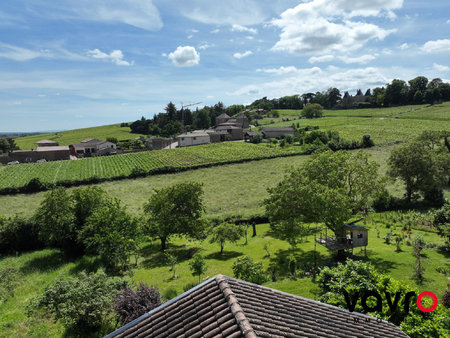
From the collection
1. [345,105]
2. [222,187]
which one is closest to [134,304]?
[222,187]

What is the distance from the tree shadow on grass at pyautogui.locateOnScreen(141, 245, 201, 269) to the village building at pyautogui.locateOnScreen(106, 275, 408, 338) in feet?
58.7

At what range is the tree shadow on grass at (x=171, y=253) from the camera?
25.1 metres

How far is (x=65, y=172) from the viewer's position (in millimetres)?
63594

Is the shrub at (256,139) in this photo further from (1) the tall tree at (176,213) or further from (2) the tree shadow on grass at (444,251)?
(2) the tree shadow on grass at (444,251)

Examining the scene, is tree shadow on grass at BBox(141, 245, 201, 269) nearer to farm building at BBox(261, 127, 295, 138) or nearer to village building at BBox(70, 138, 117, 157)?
village building at BBox(70, 138, 117, 157)

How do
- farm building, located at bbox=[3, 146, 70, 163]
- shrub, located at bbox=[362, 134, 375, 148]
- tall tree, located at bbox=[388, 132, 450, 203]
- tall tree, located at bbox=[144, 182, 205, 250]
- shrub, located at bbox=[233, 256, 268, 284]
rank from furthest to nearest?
1. farm building, located at bbox=[3, 146, 70, 163]
2. shrub, located at bbox=[362, 134, 375, 148]
3. tall tree, located at bbox=[388, 132, 450, 203]
4. tall tree, located at bbox=[144, 182, 205, 250]
5. shrub, located at bbox=[233, 256, 268, 284]

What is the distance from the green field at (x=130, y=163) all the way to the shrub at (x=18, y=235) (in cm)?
3306

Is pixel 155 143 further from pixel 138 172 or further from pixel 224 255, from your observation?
pixel 224 255

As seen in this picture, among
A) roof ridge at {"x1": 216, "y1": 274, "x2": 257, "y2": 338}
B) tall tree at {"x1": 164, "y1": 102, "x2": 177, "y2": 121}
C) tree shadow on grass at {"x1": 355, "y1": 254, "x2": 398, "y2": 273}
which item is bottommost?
tree shadow on grass at {"x1": 355, "y1": 254, "x2": 398, "y2": 273}

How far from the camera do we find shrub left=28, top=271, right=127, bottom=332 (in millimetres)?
13109

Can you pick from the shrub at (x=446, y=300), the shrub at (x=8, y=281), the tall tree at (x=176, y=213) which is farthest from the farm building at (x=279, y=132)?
the shrub at (x=8, y=281)

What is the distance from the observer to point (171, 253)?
93.6ft

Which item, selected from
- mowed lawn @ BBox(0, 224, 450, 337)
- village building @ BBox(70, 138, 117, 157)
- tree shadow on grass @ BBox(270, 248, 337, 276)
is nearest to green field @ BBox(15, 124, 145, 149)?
village building @ BBox(70, 138, 117, 157)

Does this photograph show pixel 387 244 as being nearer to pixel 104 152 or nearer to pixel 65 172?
pixel 65 172
